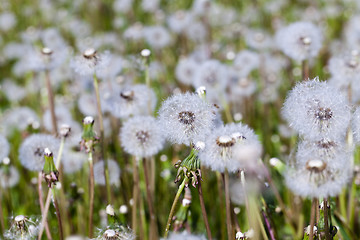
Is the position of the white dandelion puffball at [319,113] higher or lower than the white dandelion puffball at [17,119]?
lower

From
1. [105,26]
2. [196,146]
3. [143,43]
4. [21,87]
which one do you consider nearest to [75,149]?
[196,146]

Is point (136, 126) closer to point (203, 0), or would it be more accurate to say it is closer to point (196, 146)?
point (196, 146)

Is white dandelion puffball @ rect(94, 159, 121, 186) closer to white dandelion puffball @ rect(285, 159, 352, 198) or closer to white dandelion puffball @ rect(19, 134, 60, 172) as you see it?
white dandelion puffball @ rect(19, 134, 60, 172)

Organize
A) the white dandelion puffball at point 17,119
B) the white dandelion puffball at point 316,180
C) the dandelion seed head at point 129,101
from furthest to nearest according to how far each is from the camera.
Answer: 1. the white dandelion puffball at point 17,119
2. the dandelion seed head at point 129,101
3. the white dandelion puffball at point 316,180

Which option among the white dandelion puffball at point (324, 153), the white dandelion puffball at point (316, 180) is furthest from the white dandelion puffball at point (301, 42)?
the white dandelion puffball at point (316, 180)

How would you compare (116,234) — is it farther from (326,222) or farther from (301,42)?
(301,42)

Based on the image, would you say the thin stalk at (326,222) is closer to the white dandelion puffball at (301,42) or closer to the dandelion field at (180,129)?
the dandelion field at (180,129)
